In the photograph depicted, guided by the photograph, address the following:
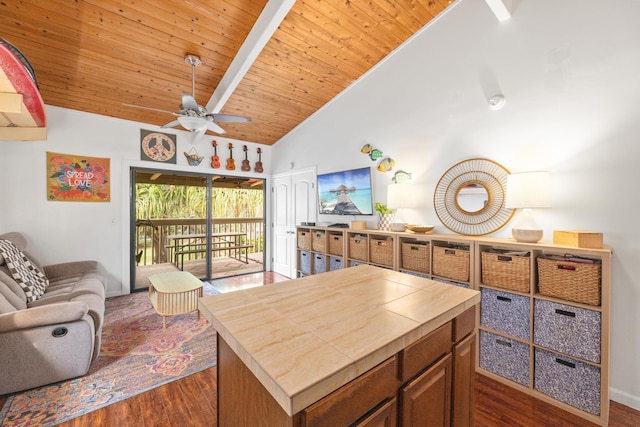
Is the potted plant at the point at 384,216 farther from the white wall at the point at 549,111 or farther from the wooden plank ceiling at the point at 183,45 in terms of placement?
the wooden plank ceiling at the point at 183,45

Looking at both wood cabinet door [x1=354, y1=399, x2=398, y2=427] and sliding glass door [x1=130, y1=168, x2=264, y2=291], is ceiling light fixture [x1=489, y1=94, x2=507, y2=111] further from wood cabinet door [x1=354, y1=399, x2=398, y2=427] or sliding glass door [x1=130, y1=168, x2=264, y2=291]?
sliding glass door [x1=130, y1=168, x2=264, y2=291]

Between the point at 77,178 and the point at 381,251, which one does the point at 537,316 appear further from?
the point at 77,178

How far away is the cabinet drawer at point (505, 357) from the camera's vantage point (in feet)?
6.44

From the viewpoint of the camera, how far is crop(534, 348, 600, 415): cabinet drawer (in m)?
1.69

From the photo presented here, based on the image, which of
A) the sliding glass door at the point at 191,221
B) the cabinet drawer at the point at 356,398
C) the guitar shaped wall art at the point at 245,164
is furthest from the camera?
the guitar shaped wall art at the point at 245,164

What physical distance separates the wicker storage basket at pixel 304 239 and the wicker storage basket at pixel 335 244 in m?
0.48

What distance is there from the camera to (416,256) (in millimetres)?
2668

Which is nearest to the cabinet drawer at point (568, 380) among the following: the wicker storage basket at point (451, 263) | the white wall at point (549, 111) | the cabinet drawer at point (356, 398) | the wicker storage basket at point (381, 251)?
the white wall at point (549, 111)

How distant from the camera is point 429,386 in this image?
1.07 metres

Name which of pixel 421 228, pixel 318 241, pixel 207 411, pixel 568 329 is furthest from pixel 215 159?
pixel 568 329

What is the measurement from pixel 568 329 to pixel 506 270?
1.61 feet

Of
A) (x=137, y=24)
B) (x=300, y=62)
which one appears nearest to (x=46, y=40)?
(x=137, y=24)

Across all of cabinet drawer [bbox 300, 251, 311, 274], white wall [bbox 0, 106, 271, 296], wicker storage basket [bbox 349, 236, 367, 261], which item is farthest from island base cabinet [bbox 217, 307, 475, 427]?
white wall [bbox 0, 106, 271, 296]

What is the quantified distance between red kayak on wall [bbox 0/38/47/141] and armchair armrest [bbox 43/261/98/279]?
176cm
